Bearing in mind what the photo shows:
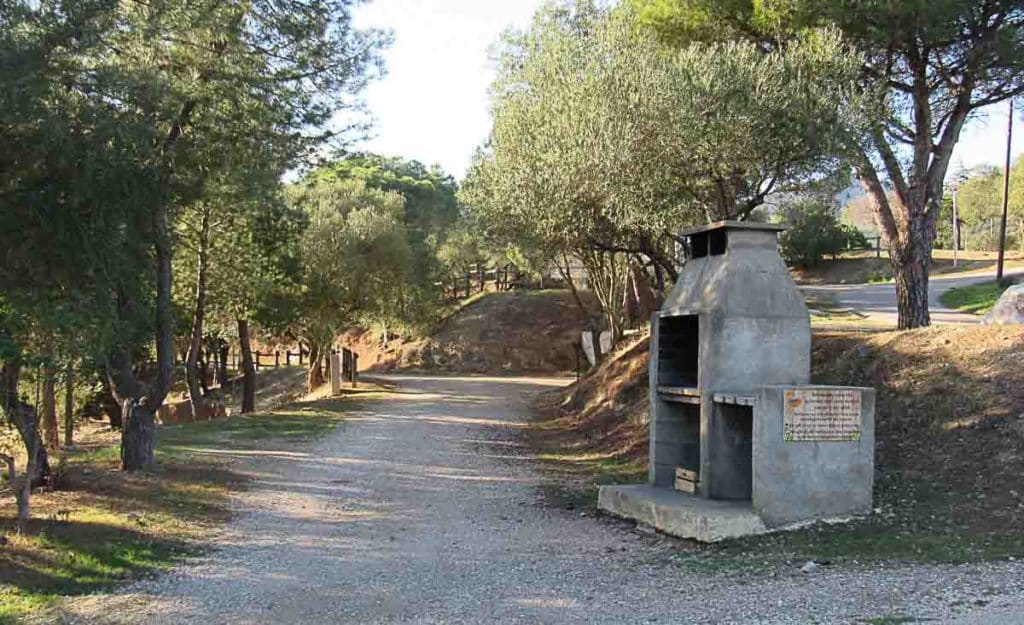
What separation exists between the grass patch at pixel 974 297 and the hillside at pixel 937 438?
559 inches

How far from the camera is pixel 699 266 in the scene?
1093 centimetres

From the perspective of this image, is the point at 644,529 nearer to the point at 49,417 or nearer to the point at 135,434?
the point at 135,434

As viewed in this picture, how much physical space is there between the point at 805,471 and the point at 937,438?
2798 mm

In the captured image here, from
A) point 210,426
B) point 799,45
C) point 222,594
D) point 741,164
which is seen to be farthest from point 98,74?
point 210,426

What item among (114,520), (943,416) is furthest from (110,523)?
(943,416)

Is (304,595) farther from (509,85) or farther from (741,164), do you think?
(509,85)

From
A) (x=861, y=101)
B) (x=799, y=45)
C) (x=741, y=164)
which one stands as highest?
(x=799, y=45)

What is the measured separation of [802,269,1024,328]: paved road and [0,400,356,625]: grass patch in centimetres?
1758

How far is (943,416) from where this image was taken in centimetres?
1137

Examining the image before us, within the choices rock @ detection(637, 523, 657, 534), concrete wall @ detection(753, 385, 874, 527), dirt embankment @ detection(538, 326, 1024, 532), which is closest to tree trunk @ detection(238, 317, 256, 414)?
dirt embankment @ detection(538, 326, 1024, 532)

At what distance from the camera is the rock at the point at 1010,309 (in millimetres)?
14414

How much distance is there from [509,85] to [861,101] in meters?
12.4

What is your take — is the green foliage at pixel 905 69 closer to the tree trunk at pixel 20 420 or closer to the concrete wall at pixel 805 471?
the concrete wall at pixel 805 471

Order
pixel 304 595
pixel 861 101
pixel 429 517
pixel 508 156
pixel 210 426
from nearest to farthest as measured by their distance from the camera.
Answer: pixel 304 595, pixel 429 517, pixel 861 101, pixel 508 156, pixel 210 426
